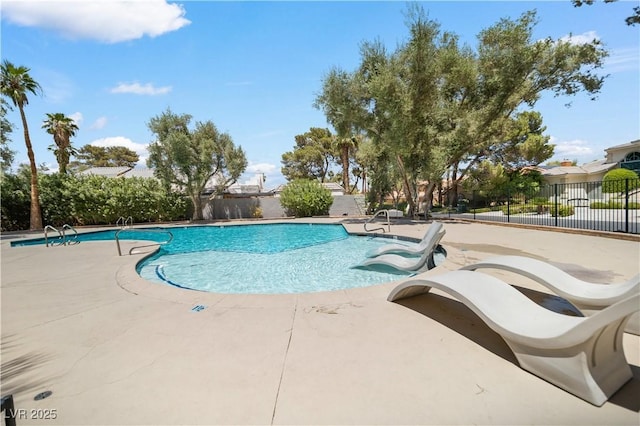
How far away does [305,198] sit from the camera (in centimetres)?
1919

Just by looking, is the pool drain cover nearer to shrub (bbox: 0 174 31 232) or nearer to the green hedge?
the green hedge

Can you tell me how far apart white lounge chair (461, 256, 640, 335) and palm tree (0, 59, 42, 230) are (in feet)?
72.6

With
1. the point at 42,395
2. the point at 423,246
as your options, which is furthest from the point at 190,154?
the point at 42,395

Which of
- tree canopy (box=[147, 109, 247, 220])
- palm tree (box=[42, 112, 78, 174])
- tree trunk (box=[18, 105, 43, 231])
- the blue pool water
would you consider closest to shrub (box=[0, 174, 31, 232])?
tree trunk (box=[18, 105, 43, 231])

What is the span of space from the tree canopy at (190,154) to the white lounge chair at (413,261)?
1428 cm

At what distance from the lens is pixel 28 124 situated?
15.5m

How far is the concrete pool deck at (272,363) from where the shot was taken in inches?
72.8

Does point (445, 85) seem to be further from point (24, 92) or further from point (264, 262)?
point (24, 92)

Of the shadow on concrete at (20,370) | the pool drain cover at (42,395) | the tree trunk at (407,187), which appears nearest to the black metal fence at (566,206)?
the tree trunk at (407,187)

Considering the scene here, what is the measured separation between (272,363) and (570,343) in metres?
2.25

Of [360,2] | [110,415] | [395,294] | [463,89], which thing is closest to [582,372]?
[395,294]

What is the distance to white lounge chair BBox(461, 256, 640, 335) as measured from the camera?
8.59 feet

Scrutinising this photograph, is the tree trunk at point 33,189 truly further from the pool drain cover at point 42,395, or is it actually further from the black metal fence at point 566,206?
the black metal fence at point 566,206

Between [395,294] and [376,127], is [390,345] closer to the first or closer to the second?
[395,294]
